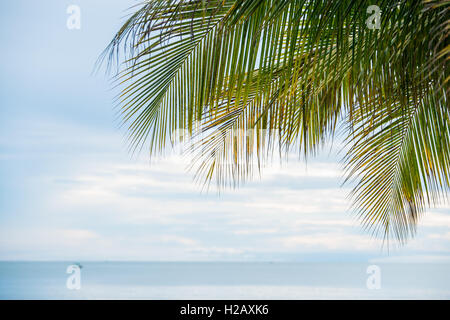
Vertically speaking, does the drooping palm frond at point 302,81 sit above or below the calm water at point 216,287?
above

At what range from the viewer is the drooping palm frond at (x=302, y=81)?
1.63 m

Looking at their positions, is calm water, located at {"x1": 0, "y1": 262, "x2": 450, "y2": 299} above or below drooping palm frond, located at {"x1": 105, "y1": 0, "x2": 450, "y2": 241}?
below

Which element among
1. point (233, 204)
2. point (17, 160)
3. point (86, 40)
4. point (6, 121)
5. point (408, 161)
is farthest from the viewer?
point (233, 204)

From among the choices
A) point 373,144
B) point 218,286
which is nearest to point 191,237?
point 218,286

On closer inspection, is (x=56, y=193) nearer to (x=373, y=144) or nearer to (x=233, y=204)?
(x=373, y=144)

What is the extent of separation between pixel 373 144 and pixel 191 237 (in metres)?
18.3

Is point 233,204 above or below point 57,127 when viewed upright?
below

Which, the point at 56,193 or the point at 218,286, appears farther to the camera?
the point at 218,286

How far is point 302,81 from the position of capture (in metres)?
1.81

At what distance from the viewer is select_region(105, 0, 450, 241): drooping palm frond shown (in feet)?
5.34

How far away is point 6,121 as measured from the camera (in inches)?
142

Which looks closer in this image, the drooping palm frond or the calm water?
the drooping palm frond

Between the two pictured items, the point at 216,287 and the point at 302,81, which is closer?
the point at 302,81

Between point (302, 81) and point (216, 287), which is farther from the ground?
point (302, 81)
